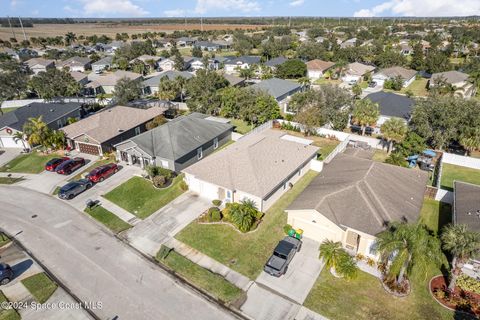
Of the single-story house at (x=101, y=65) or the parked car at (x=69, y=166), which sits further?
the single-story house at (x=101, y=65)

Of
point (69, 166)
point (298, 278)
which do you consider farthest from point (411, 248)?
point (69, 166)

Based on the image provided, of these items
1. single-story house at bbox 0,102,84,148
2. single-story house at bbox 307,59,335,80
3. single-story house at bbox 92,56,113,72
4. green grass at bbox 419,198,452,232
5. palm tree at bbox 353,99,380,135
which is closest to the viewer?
green grass at bbox 419,198,452,232

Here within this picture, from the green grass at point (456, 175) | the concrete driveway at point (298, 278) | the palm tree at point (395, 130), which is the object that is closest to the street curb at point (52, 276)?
the concrete driveway at point (298, 278)

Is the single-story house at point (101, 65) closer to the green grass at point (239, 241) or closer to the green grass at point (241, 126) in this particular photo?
the green grass at point (241, 126)

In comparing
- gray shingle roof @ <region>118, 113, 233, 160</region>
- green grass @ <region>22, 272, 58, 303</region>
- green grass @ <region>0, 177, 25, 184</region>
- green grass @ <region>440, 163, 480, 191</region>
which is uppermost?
gray shingle roof @ <region>118, 113, 233, 160</region>

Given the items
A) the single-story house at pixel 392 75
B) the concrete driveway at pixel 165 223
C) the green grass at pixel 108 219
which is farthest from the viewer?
Answer: the single-story house at pixel 392 75

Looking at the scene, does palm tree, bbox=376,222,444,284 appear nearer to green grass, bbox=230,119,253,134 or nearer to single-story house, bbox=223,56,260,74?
green grass, bbox=230,119,253,134

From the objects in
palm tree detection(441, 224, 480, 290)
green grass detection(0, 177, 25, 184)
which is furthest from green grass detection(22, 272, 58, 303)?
palm tree detection(441, 224, 480, 290)

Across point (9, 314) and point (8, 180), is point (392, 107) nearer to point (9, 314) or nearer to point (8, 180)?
point (9, 314)
